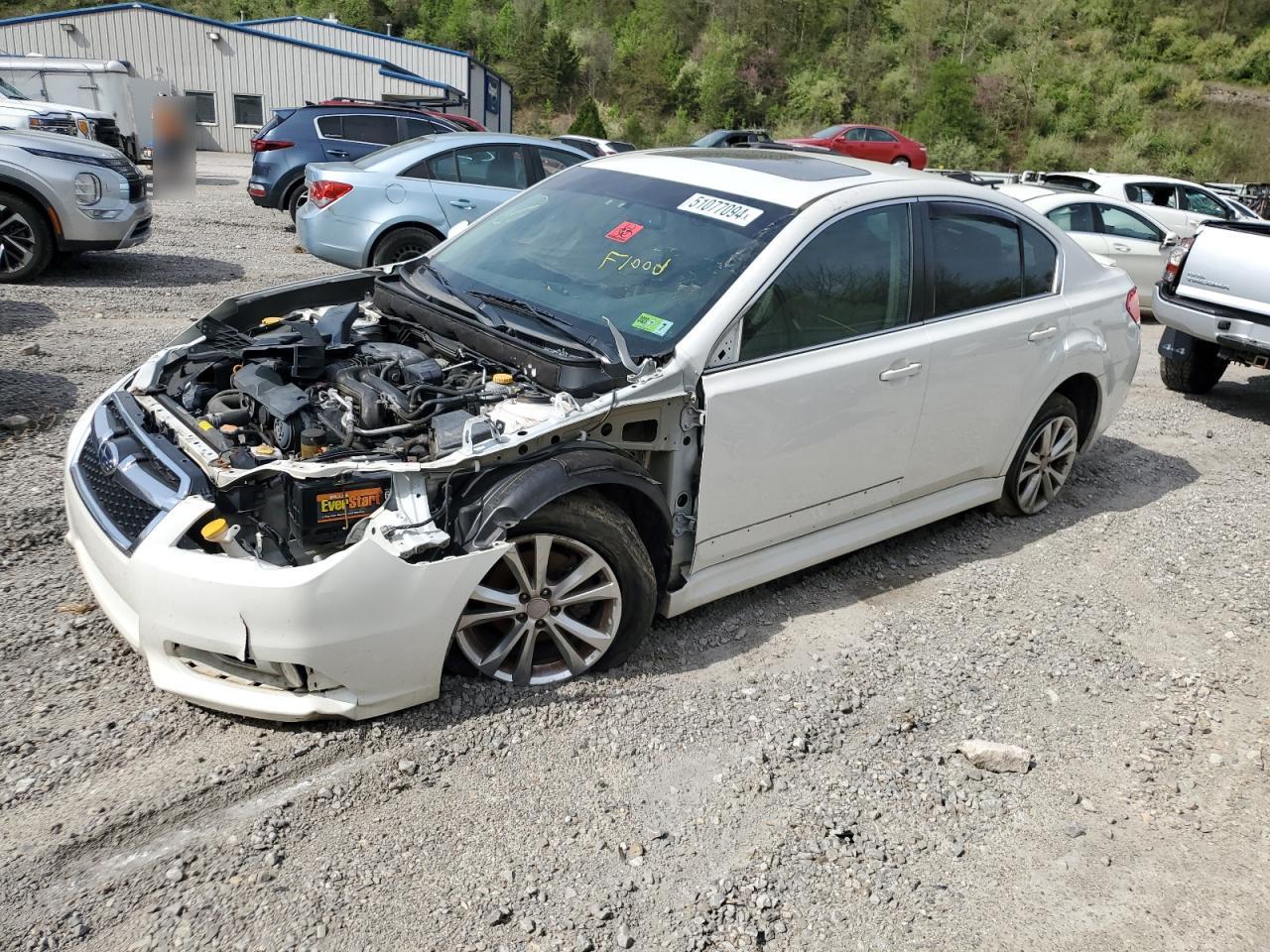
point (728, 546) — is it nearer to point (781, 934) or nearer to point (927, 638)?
point (927, 638)

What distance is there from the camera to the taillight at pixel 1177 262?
8.30 m

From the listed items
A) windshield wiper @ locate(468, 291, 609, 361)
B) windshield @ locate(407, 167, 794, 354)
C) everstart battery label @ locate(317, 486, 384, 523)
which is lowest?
everstart battery label @ locate(317, 486, 384, 523)

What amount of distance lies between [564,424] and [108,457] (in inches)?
61.6

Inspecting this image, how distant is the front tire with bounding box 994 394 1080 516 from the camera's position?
17.8ft

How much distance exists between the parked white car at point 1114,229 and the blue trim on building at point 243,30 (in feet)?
85.4

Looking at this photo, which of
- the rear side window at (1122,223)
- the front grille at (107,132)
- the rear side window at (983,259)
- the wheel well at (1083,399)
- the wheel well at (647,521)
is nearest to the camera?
the wheel well at (647,521)

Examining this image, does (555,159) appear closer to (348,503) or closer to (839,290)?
(839,290)

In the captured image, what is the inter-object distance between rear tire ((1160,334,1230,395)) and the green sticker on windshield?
21.9 ft

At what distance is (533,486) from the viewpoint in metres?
3.34

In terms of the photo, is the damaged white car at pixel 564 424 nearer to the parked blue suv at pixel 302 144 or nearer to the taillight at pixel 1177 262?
the taillight at pixel 1177 262

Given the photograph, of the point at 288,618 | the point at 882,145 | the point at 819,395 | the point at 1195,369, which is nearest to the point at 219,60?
the point at 882,145

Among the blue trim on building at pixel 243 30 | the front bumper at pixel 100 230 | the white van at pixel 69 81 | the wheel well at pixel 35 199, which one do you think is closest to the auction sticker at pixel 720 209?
the front bumper at pixel 100 230

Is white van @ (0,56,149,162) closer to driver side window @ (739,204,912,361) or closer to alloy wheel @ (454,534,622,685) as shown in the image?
driver side window @ (739,204,912,361)

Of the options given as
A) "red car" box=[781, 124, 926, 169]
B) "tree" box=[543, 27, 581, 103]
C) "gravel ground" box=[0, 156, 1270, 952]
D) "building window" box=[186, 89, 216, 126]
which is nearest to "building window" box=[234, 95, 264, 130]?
"building window" box=[186, 89, 216, 126]
